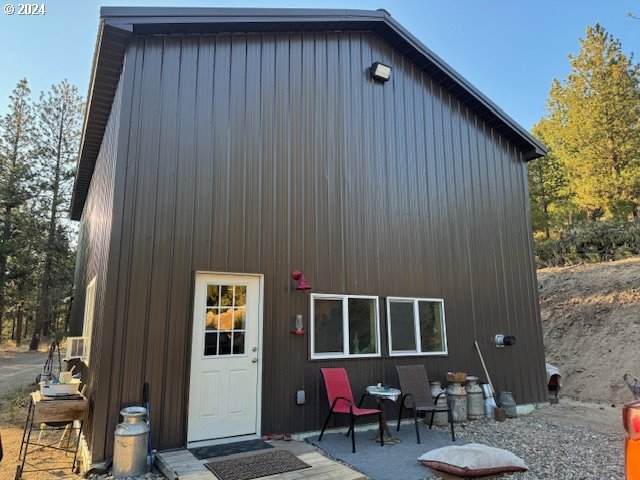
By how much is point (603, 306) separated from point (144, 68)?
39.0 feet

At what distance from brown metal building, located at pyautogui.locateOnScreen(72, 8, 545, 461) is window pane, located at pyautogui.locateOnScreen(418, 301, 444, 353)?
0.04 meters

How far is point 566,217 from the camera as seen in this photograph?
1805 centimetres

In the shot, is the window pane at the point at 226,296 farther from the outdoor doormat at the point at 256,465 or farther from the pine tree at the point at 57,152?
the pine tree at the point at 57,152

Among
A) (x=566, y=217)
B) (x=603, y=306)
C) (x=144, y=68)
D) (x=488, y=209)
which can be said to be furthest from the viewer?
(x=566, y=217)

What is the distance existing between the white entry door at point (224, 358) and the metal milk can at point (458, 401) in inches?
122

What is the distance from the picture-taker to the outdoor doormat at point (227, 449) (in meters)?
4.43

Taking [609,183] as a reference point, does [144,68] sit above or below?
below

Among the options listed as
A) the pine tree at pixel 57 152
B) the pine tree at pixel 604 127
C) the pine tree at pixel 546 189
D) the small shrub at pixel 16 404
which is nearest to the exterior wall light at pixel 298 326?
the small shrub at pixel 16 404

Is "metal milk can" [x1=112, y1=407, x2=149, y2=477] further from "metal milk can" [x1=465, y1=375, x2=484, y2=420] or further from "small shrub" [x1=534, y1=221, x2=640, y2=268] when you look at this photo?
"small shrub" [x1=534, y1=221, x2=640, y2=268]

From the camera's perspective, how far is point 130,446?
4.07m

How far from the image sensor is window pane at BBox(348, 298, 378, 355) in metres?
6.13

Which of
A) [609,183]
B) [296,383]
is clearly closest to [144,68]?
[296,383]

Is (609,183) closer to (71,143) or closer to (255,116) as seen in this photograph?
(255,116)

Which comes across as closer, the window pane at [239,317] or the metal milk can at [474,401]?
the window pane at [239,317]
